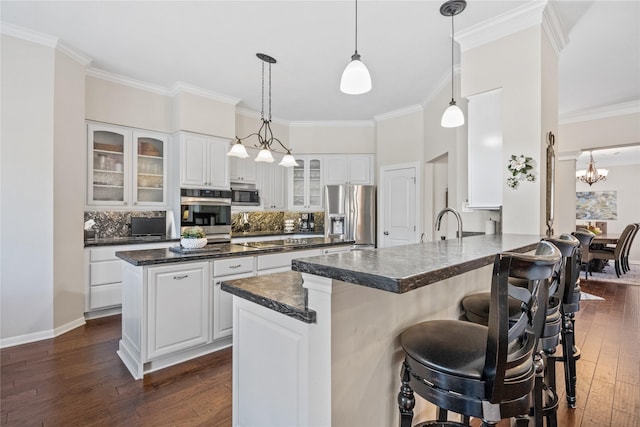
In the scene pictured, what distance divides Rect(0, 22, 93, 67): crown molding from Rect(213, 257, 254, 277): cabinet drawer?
283 centimetres

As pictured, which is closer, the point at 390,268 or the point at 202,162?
the point at 390,268

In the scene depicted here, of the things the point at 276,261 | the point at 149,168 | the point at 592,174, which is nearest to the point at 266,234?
the point at 149,168

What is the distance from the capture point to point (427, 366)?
1.12 m

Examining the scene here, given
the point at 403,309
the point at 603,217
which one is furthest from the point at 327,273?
the point at 603,217

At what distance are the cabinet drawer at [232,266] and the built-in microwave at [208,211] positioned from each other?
1784 mm

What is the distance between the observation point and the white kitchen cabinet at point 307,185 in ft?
19.8

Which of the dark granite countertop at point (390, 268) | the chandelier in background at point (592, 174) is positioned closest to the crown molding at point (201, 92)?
the dark granite countertop at point (390, 268)

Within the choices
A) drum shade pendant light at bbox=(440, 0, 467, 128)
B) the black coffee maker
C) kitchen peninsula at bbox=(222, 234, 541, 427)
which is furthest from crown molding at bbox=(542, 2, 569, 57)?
the black coffee maker

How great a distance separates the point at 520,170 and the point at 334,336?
7.64 feet

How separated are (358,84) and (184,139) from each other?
10.7 ft

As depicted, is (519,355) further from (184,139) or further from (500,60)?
(184,139)

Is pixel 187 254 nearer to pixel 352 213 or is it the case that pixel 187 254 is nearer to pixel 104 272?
pixel 104 272

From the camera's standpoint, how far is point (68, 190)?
3.40 metres

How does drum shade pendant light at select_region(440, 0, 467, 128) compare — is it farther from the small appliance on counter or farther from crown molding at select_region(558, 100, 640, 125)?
crown molding at select_region(558, 100, 640, 125)
